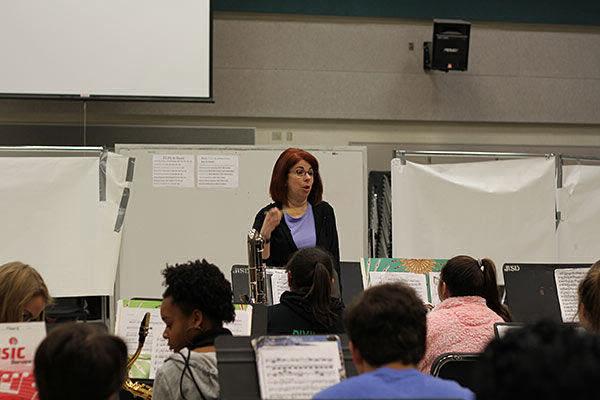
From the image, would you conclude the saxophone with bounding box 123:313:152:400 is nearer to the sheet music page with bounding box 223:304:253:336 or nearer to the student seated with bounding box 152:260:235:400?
the sheet music page with bounding box 223:304:253:336

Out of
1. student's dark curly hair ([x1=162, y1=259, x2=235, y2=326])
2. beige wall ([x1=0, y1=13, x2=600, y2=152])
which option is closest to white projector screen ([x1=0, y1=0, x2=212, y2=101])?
beige wall ([x1=0, y1=13, x2=600, y2=152])

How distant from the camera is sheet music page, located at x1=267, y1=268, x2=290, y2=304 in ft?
12.0

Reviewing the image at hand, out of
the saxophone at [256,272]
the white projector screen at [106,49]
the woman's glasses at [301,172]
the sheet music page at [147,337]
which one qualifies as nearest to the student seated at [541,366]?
the sheet music page at [147,337]

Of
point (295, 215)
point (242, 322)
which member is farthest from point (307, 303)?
point (295, 215)

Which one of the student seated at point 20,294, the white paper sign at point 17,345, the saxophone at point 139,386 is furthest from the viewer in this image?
the saxophone at point 139,386

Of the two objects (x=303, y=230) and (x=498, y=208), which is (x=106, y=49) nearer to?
(x=303, y=230)

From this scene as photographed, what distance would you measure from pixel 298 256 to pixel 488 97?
13.0 ft

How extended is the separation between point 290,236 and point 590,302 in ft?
5.38

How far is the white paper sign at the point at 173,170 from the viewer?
5.51 meters

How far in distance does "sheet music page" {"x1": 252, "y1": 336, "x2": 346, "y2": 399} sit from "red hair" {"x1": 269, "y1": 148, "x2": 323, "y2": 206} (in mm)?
1897

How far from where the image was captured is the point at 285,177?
3963 millimetres

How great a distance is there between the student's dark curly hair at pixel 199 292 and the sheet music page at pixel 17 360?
503 mm

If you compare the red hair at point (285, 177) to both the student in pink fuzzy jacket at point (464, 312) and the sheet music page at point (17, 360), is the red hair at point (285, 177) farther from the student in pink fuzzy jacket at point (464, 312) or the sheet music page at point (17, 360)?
the sheet music page at point (17, 360)

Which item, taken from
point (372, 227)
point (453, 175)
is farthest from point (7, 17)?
point (453, 175)
